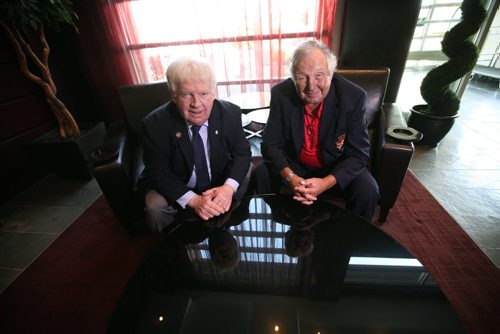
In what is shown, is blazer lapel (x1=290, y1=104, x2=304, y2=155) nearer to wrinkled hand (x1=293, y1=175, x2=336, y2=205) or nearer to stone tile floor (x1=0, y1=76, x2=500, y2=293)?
wrinkled hand (x1=293, y1=175, x2=336, y2=205)

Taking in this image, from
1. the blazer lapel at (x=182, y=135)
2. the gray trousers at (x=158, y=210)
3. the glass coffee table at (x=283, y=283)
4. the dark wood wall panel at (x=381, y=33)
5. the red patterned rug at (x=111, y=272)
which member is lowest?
the red patterned rug at (x=111, y=272)

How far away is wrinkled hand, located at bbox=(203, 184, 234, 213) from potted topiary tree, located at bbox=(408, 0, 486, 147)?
6.93 ft

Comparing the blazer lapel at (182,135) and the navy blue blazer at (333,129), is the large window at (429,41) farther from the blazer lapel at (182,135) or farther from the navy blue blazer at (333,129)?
the blazer lapel at (182,135)

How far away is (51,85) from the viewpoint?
82.3 inches

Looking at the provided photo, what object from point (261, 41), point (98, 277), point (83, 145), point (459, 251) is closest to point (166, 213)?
point (98, 277)

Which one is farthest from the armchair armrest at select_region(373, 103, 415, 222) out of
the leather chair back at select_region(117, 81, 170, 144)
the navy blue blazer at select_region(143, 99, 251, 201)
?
the leather chair back at select_region(117, 81, 170, 144)

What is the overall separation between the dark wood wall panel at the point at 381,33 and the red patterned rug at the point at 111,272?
1304 mm

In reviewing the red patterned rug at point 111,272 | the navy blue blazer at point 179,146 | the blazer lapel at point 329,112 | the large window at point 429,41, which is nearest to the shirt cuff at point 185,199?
the navy blue blazer at point 179,146

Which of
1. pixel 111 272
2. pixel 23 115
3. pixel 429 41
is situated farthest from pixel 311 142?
pixel 23 115

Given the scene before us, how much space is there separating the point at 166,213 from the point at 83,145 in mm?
1482

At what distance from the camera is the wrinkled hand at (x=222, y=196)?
108 centimetres

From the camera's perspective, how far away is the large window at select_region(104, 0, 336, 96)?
246 cm

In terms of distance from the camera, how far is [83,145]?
217 cm

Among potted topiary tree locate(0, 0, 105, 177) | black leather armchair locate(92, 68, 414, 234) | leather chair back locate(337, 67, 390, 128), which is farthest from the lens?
potted topiary tree locate(0, 0, 105, 177)
